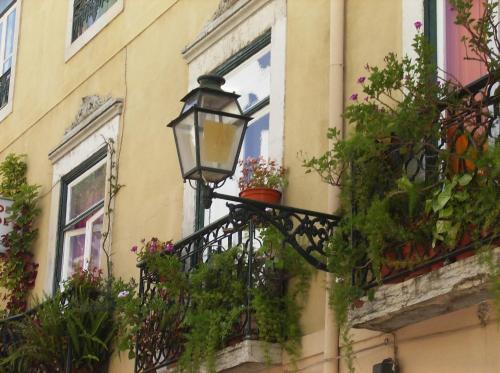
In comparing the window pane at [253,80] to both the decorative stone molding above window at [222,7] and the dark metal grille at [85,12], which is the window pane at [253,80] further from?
the dark metal grille at [85,12]

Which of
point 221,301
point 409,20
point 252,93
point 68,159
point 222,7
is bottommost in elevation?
point 221,301

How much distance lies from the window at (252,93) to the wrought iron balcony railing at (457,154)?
208 cm

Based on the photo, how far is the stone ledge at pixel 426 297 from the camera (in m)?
6.52

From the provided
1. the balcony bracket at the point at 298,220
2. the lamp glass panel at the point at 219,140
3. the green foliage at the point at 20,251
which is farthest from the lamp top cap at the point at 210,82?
the green foliage at the point at 20,251

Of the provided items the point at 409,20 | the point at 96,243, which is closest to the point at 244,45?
the point at 409,20

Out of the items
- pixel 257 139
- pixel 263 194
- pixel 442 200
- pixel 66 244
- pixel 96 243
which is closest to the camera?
pixel 442 200

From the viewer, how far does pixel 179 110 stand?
10.3 metres

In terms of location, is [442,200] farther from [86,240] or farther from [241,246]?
[86,240]

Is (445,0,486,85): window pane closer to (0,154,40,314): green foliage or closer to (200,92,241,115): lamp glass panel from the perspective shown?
(200,92,241,115): lamp glass panel

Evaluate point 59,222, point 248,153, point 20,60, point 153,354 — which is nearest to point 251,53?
point 248,153

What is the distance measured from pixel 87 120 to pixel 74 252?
3.51 feet

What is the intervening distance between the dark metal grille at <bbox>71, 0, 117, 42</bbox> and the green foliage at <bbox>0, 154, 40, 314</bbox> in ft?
4.71

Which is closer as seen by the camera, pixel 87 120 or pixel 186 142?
pixel 186 142

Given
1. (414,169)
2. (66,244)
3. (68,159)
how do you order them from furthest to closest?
(68,159)
(66,244)
(414,169)
